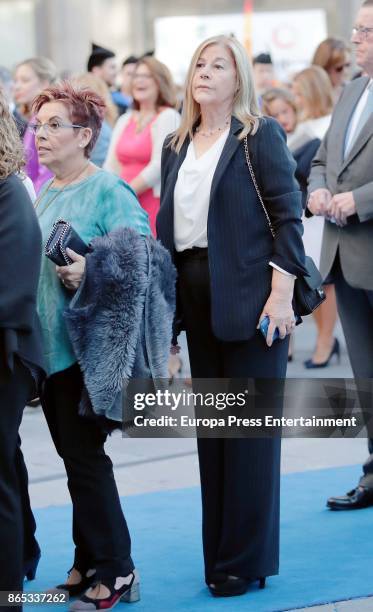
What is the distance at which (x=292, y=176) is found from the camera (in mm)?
4738

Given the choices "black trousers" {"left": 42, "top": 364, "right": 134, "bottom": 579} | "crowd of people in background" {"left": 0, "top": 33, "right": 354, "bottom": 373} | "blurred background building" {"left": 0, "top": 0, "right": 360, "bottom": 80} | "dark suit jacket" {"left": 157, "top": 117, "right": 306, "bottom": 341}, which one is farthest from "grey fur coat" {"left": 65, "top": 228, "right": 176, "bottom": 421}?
"blurred background building" {"left": 0, "top": 0, "right": 360, "bottom": 80}

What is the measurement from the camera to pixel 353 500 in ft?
19.7

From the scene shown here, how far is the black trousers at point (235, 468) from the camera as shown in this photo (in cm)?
482

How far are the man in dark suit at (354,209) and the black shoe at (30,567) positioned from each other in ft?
5.10

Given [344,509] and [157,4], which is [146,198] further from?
[157,4]

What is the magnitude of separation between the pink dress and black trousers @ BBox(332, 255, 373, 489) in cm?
292

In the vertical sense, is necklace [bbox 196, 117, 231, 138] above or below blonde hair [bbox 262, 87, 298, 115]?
above

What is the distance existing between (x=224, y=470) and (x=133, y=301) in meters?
0.80

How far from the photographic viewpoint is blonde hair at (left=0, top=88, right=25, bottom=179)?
4.04 metres

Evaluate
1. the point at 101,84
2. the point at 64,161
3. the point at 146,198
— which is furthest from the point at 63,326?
the point at 101,84

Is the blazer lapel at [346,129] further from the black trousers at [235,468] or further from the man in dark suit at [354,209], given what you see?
the black trousers at [235,468]

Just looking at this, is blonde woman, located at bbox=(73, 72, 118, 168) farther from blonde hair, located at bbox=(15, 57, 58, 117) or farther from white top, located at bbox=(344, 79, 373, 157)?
white top, located at bbox=(344, 79, 373, 157)

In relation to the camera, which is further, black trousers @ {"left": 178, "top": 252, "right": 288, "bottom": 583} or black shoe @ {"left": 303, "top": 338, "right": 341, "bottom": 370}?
black shoe @ {"left": 303, "top": 338, "right": 341, "bottom": 370}

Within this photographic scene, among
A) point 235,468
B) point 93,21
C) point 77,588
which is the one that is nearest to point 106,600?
point 77,588
